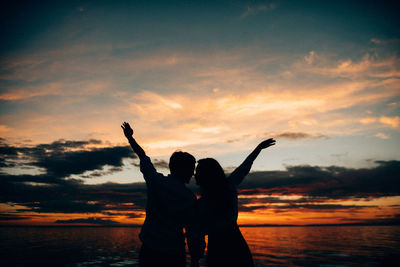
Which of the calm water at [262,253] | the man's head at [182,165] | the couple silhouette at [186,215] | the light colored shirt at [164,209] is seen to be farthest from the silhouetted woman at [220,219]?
the calm water at [262,253]

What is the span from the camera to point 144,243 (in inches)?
119

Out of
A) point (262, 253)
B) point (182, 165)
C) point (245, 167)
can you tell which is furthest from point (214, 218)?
point (262, 253)

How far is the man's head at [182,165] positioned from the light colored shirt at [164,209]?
131 mm

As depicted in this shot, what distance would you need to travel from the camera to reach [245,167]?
4.10m

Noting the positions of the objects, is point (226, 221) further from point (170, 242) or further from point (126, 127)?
point (126, 127)

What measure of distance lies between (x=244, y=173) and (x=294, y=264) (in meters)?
22.0

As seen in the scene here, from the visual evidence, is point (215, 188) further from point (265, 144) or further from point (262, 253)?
point (262, 253)

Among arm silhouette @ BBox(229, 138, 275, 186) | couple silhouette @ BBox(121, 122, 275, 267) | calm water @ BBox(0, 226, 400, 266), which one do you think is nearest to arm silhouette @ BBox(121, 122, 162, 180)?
couple silhouette @ BBox(121, 122, 275, 267)

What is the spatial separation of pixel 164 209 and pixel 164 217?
0.32ft

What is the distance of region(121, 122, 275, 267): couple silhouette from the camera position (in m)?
2.96

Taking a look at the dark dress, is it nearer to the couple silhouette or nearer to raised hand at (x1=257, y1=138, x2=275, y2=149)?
the couple silhouette

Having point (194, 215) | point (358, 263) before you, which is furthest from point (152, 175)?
point (358, 263)

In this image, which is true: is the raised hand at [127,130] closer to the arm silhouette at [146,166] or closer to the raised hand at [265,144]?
the arm silhouette at [146,166]

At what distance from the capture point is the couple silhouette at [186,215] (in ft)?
9.71
